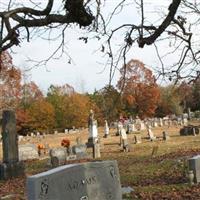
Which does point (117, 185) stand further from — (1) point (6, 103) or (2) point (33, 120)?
(2) point (33, 120)

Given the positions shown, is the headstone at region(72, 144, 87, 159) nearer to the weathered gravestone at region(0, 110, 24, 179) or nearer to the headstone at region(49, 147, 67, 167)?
the headstone at region(49, 147, 67, 167)

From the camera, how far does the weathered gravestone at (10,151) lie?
61.0ft

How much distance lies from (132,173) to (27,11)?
10.5m

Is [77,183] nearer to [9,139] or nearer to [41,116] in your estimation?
[9,139]

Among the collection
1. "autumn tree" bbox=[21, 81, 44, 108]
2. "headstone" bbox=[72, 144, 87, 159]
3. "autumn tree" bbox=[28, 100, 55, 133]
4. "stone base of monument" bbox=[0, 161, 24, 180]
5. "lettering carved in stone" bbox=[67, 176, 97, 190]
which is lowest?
"stone base of monument" bbox=[0, 161, 24, 180]

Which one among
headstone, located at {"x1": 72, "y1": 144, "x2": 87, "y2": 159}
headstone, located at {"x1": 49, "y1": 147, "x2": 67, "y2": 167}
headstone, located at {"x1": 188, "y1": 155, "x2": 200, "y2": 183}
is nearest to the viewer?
headstone, located at {"x1": 188, "y1": 155, "x2": 200, "y2": 183}

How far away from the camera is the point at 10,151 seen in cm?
1945

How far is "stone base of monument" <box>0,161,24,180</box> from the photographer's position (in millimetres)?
18375

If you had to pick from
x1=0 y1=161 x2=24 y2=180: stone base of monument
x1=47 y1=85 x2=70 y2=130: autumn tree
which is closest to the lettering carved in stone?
x1=0 y1=161 x2=24 y2=180: stone base of monument

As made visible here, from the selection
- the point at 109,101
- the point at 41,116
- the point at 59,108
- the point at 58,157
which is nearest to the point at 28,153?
the point at 58,157

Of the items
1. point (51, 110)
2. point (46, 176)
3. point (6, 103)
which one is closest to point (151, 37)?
point (46, 176)

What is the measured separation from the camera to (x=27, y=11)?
17.0 feet

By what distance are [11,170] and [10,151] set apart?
1.01 meters

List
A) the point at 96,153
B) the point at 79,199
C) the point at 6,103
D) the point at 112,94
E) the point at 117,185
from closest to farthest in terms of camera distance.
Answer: the point at 112,94, the point at 79,199, the point at 117,185, the point at 96,153, the point at 6,103
